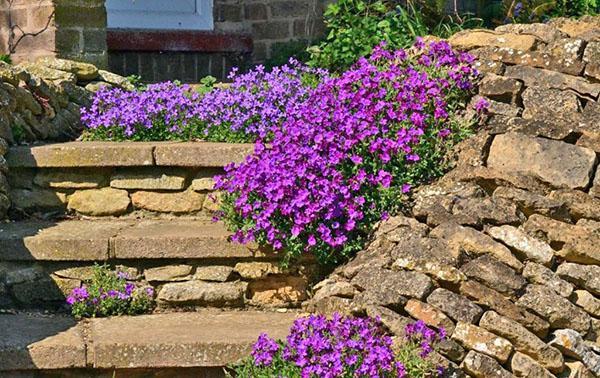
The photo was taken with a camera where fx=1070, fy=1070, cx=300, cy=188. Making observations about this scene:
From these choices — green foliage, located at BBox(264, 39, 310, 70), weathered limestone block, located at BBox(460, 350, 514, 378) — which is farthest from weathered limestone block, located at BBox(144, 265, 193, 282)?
green foliage, located at BBox(264, 39, 310, 70)

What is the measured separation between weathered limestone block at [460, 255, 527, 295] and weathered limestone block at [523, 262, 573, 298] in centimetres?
10

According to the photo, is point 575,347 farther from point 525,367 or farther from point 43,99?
point 43,99

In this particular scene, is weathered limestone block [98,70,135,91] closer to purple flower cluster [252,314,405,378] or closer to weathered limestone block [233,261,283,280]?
weathered limestone block [233,261,283,280]

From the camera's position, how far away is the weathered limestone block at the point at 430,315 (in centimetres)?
456

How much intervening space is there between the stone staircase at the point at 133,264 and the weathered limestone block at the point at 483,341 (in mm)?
789

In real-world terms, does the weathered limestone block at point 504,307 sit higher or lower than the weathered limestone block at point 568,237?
lower

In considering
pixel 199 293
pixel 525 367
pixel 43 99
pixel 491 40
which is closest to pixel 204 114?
pixel 43 99

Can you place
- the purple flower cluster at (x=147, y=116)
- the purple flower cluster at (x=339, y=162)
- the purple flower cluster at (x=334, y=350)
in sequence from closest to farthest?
the purple flower cluster at (x=334, y=350) → the purple flower cluster at (x=339, y=162) → the purple flower cluster at (x=147, y=116)

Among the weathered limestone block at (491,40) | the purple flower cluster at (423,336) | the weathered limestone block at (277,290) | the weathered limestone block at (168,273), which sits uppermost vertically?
the weathered limestone block at (491,40)

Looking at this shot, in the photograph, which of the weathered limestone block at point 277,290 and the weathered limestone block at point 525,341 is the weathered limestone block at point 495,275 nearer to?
the weathered limestone block at point 525,341

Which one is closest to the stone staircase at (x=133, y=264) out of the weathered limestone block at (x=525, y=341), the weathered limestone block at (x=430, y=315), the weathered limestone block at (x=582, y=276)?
the weathered limestone block at (x=430, y=315)

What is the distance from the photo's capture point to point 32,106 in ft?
20.3

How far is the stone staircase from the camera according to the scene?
460 cm

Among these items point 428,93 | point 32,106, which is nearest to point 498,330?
point 428,93
